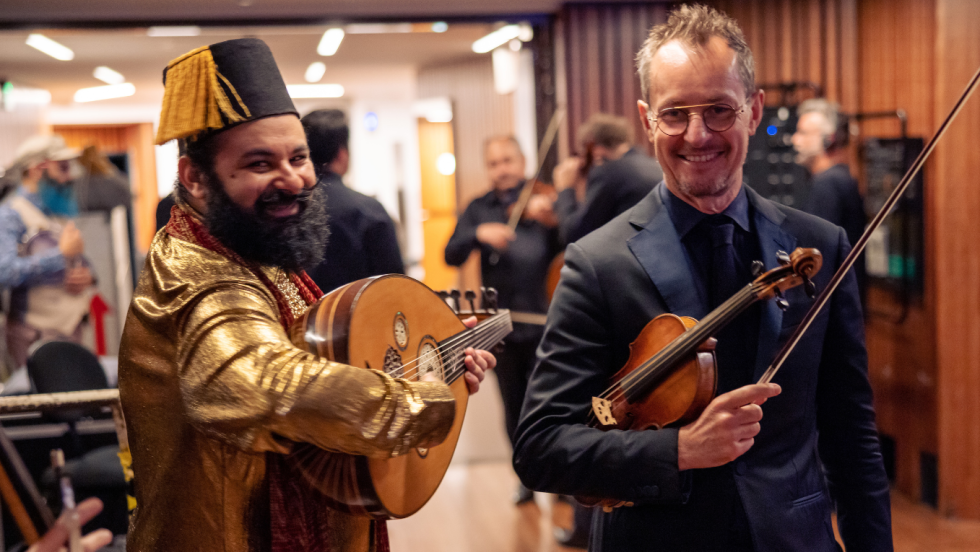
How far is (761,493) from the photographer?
50.1 inches

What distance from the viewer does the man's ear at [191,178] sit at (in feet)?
4.17

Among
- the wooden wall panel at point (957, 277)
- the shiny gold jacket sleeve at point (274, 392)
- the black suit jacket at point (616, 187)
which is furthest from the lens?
the wooden wall panel at point (957, 277)

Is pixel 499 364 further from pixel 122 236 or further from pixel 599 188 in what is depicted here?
pixel 122 236

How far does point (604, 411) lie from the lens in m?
1.28

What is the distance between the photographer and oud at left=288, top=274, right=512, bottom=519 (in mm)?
1154

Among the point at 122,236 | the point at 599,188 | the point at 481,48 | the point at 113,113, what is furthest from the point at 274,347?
the point at 113,113

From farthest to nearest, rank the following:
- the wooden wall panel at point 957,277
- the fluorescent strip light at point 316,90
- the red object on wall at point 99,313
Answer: the fluorescent strip light at point 316,90 → the red object on wall at point 99,313 → the wooden wall panel at point 957,277

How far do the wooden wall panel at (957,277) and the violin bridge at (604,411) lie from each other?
3355 millimetres

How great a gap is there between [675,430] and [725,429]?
82 millimetres

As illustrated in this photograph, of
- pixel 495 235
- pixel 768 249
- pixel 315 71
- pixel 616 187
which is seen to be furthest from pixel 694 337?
pixel 315 71

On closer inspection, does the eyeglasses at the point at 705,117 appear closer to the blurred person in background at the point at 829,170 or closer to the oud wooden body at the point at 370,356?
the oud wooden body at the point at 370,356

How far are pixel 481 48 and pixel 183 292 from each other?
7233mm

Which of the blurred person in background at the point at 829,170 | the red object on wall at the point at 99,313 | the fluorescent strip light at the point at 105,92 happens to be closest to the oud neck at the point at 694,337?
the blurred person in background at the point at 829,170

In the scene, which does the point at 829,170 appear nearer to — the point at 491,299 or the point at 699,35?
the point at 491,299
